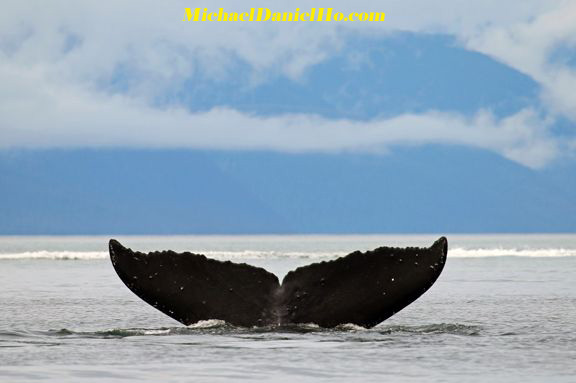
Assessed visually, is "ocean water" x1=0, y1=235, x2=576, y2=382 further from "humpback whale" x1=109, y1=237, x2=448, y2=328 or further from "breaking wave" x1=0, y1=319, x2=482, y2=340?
"humpback whale" x1=109, y1=237, x2=448, y2=328

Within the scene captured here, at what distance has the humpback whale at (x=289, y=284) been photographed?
8789 millimetres

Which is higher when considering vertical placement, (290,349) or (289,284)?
(289,284)

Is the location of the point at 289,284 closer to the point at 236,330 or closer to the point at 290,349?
the point at 290,349

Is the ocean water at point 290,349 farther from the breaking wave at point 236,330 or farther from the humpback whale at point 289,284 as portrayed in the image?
the humpback whale at point 289,284

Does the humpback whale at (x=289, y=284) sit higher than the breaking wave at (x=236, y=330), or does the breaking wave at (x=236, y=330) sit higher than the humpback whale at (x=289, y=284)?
the humpback whale at (x=289, y=284)

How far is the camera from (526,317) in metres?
13.1

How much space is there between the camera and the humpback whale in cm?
879

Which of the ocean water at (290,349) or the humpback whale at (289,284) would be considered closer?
the ocean water at (290,349)

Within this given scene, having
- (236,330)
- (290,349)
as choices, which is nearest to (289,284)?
(290,349)

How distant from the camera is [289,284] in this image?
29.6ft

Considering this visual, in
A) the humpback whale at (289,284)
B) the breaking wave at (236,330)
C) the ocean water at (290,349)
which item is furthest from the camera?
the breaking wave at (236,330)

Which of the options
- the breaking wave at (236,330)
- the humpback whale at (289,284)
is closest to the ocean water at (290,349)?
the breaking wave at (236,330)

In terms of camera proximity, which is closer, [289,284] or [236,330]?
[289,284]

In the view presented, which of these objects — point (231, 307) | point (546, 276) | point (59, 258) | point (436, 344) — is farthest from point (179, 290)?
point (59, 258)
